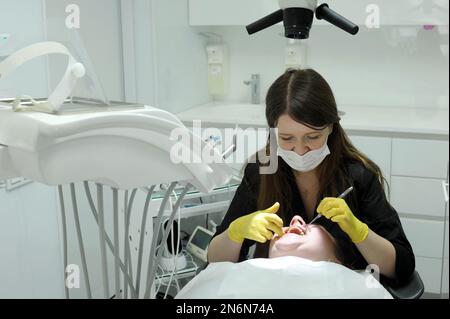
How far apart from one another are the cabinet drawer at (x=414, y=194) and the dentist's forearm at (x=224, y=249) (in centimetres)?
96

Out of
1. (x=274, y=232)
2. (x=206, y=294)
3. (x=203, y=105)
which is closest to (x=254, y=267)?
(x=206, y=294)

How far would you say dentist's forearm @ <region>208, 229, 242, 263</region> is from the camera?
1.17 m

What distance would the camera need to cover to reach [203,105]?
8.02 feet

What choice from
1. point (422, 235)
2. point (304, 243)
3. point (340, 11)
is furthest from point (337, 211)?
point (340, 11)

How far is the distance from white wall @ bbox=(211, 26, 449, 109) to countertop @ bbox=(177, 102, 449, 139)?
85mm

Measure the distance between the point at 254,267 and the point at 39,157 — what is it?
45cm

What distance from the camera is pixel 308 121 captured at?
110 centimetres

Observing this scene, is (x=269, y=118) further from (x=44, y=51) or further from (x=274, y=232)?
(x=44, y=51)

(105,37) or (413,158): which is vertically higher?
(105,37)

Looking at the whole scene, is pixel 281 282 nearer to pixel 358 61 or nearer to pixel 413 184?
pixel 413 184

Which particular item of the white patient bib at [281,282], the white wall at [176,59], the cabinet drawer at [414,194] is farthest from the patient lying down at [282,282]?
the white wall at [176,59]

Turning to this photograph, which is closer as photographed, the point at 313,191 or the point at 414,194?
the point at 313,191

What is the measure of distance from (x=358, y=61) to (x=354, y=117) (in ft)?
1.36

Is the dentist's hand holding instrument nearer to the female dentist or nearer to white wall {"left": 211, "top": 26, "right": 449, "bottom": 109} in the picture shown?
the female dentist
